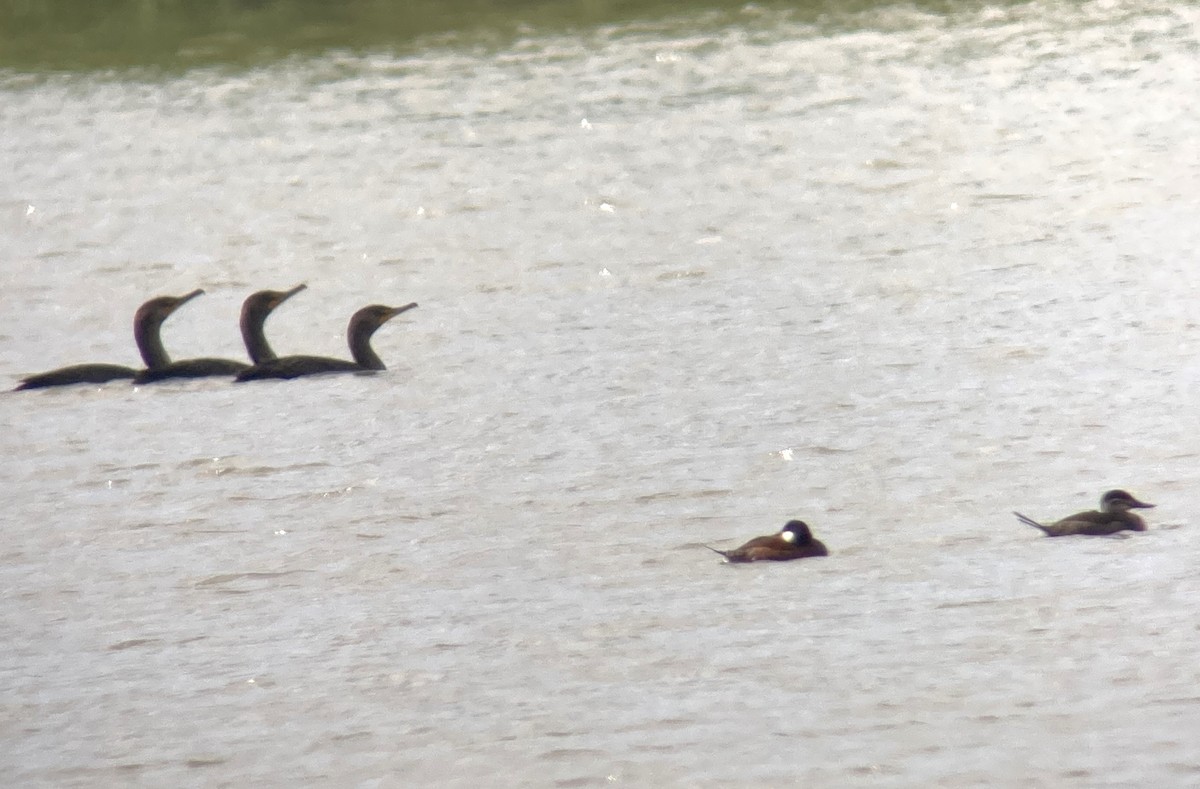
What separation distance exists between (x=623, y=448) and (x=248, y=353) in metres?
3.54

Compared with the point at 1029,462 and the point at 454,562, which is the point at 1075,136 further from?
the point at 454,562

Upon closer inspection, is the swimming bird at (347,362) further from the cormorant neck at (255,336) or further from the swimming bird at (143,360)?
the swimming bird at (143,360)

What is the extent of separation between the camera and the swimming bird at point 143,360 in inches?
495

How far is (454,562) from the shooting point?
8695 millimetres

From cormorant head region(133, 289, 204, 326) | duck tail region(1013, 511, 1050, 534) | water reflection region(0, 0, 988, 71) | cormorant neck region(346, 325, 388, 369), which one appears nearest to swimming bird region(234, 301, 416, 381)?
cormorant neck region(346, 325, 388, 369)

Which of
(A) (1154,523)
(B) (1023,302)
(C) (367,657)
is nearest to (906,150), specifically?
(B) (1023,302)

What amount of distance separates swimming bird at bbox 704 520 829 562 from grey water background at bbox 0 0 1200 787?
0.08 metres

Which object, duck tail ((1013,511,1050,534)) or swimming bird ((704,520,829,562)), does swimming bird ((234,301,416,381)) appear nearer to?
swimming bird ((704,520,829,562))

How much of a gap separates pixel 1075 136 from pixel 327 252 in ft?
21.7

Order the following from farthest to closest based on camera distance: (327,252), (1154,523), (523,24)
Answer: (523,24) < (327,252) < (1154,523)

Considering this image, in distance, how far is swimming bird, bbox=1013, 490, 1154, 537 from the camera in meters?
8.24

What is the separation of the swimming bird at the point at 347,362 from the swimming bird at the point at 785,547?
4656mm

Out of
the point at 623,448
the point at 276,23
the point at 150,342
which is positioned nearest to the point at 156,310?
the point at 150,342

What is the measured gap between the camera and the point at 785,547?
27.1 feet
